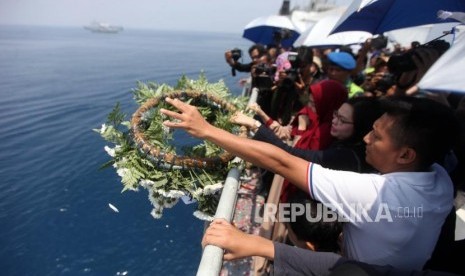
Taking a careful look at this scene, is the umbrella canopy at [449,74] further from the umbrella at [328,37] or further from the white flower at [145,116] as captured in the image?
the umbrella at [328,37]

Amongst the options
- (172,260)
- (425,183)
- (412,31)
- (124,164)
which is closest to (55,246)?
(172,260)

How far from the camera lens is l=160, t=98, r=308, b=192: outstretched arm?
4.83ft

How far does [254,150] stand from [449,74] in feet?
2.68

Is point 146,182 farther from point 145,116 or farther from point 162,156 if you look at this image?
point 145,116

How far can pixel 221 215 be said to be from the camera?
1452 millimetres

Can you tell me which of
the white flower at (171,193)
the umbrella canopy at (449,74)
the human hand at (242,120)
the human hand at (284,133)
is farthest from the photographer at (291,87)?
the umbrella canopy at (449,74)

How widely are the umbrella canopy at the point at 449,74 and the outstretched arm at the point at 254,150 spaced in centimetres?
59

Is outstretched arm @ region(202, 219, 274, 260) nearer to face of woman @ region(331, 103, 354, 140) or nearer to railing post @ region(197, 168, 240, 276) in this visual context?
railing post @ region(197, 168, 240, 276)

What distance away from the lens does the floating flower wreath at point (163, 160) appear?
178 cm

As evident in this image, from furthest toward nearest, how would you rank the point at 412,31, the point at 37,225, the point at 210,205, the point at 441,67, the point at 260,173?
the point at 412,31
the point at 37,225
the point at 260,173
the point at 210,205
the point at 441,67

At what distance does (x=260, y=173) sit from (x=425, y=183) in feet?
8.81

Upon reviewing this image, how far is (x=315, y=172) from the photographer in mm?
1414

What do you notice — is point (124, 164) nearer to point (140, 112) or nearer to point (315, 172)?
point (140, 112)

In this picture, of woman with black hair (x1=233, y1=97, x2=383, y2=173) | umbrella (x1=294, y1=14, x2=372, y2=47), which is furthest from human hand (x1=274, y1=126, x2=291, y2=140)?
umbrella (x1=294, y1=14, x2=372, y2=47)
